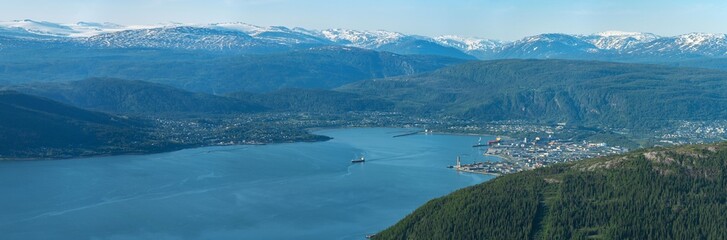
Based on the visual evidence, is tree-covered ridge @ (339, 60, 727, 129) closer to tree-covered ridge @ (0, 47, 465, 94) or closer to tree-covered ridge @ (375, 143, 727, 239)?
tree-covered ridge @ (0, 47, 465, 94)

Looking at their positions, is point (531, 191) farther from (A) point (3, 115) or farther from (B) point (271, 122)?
(B) point (271, 122)

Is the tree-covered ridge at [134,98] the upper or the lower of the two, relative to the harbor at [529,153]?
lower

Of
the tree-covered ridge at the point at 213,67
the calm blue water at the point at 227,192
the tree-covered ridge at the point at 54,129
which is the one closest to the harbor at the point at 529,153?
the calm blue water at the point at 227,192

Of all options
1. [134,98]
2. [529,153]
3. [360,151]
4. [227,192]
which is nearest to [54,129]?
[360,151]

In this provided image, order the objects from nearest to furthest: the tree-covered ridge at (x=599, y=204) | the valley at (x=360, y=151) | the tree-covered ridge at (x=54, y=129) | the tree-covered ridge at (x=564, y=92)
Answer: the tree-covered ridge at (x=599, y=204)
the valley at (x=360, y=151)
the tree-covered ridge at (x=54, y=129)
the tree-covered ridge at (x=564, y=92)

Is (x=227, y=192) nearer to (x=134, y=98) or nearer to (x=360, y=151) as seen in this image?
(x=360, y=151)

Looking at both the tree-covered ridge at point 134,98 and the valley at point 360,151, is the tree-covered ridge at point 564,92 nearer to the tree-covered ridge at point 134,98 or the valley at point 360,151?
the valley at point 360,151
